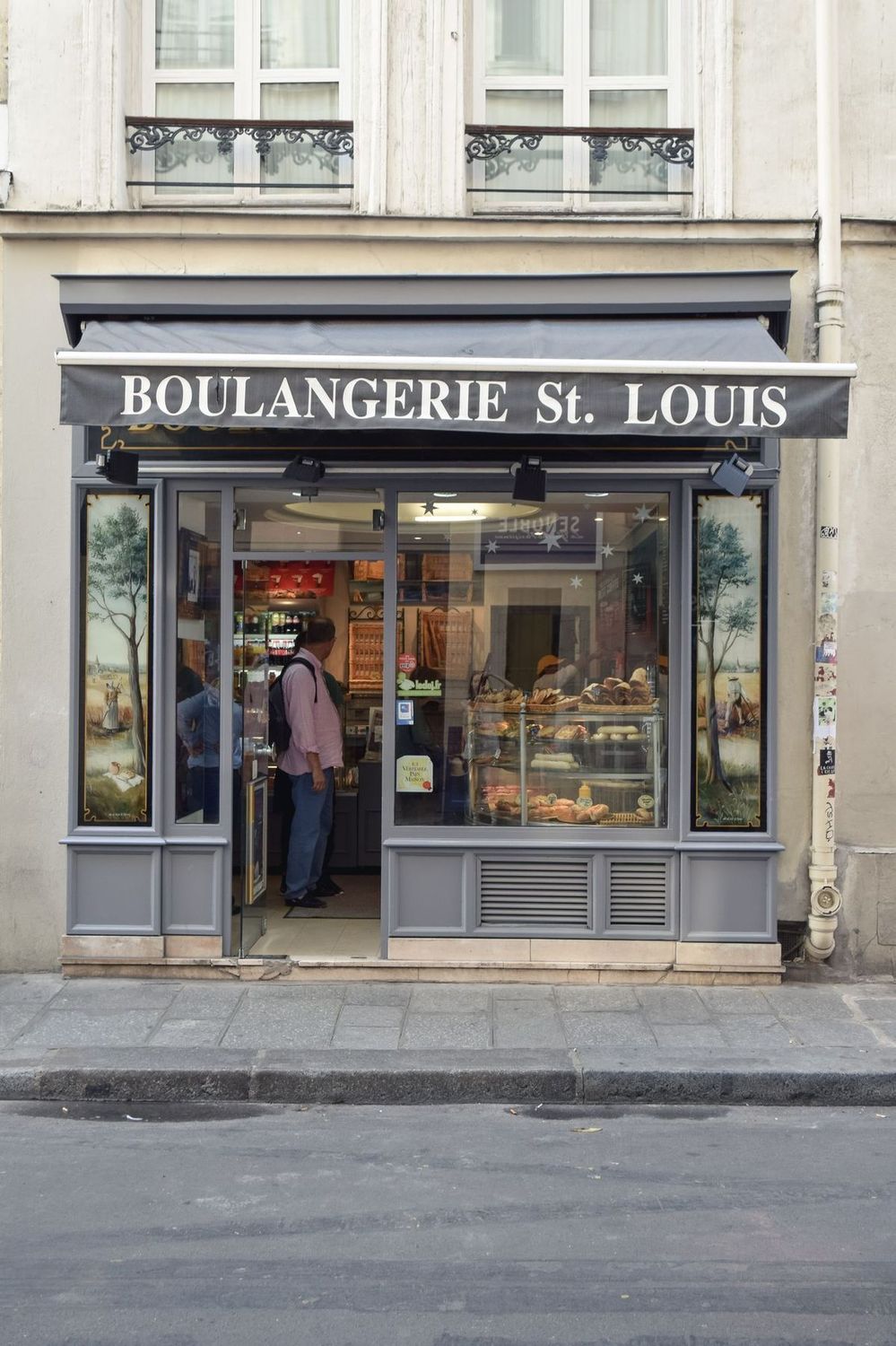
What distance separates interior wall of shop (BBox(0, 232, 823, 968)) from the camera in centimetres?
745

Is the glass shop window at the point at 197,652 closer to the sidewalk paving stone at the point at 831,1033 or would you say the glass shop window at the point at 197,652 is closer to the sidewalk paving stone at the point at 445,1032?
the sidewalk paving stone at the point at 445,1032

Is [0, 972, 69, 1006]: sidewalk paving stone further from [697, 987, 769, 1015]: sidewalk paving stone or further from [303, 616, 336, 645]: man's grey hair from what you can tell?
[697, 987, 769, 1015]: sidewalk paving stone

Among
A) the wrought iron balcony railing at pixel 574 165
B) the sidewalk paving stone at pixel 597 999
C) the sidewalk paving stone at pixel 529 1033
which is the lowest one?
the sidewalk paving stone at pixel 529 1033

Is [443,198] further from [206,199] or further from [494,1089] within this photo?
[494,1089]

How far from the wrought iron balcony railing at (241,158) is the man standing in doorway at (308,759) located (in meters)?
3.07

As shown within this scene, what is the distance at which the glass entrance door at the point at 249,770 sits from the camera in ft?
25.6

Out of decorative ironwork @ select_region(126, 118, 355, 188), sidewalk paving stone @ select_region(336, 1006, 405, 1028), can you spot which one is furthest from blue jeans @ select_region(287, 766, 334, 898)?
decorative ironwork @ select_region(126, 118, 355, 188)

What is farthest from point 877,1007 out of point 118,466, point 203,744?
point 118,466

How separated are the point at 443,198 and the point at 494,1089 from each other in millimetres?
5291

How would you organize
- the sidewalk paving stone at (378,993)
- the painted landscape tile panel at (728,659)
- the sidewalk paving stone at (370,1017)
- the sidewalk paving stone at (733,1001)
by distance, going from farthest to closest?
the painted landscape tile panel at (728,659)
the sidewalk paving stone at (378,993)
the sidewalk paving stone at (733,1001)
the sidewalk paving stone at (370,1017)

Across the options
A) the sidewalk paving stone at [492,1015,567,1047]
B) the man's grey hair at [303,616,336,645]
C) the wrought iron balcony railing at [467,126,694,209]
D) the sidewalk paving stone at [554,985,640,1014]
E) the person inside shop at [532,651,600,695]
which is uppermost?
the wrought iron balcony railing at [467,126,694,209]

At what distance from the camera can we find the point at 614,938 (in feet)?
24.2

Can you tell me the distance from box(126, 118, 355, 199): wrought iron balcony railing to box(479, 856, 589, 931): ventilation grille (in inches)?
175

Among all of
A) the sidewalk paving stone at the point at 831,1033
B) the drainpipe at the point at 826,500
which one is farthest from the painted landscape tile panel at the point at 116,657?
the drainpipe at the point at 826,500
